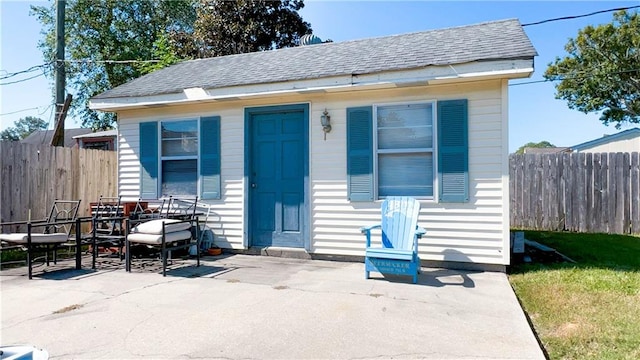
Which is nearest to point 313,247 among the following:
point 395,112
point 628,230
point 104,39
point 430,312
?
point 395,112

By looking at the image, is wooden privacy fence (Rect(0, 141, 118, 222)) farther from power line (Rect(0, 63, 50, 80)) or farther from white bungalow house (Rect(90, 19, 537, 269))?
power line (Rect(0, 63, 50, 80))

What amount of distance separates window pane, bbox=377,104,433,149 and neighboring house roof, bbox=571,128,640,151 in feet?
47.5

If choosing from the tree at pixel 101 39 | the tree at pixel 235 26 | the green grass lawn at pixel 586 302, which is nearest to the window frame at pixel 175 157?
the green grass lawn at pixel 586 302

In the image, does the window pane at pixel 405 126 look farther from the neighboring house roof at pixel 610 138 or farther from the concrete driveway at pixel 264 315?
the neighboring house roof at pixel 610 138

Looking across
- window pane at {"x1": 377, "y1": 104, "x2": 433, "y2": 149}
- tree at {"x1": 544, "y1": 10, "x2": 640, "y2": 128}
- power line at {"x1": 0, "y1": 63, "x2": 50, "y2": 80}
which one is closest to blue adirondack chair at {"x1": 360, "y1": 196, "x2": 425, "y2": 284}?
window pane at {"x1": 377, "y1": 104, "x2": 433, "y2": 149}

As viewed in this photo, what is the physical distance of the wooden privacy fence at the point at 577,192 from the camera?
8312mm

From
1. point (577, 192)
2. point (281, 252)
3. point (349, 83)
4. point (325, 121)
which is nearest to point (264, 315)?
point (281, 252)

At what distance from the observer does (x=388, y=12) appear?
897cm

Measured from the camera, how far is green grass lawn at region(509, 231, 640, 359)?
2.71 metres

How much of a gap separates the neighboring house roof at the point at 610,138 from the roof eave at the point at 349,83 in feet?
47.2

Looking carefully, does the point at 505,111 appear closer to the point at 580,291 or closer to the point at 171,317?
the point at 580,291

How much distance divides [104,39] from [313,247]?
19.2m

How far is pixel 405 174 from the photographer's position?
540 centimetres

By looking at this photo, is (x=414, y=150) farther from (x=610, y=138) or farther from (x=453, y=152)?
(x=610, y=138)
